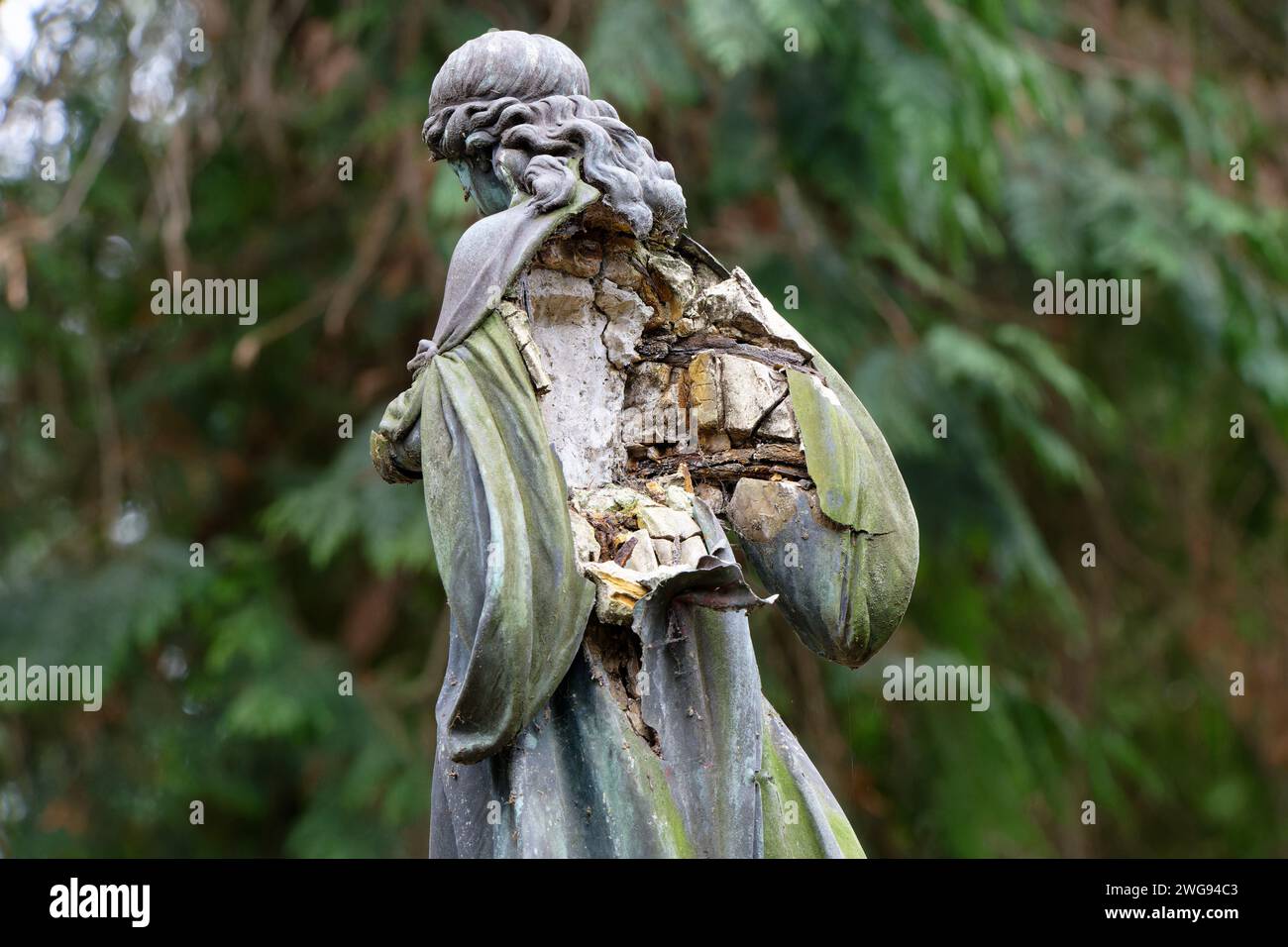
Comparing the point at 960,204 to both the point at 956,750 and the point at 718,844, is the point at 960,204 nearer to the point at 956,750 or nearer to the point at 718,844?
the point at 956,750

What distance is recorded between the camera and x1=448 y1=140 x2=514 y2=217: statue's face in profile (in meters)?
3.27

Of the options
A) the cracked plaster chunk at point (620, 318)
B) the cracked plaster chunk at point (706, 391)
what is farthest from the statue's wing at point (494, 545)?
the cracked plaster chunk at point (706, 391)

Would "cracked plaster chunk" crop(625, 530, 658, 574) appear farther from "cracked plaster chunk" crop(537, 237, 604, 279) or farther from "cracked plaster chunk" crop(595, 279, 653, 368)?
"cracked plaster chunk" crop(537, 237, 604, 279)

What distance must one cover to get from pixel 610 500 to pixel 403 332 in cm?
556

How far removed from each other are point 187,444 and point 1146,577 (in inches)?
216

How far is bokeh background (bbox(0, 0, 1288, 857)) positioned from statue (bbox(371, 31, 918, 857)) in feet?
12.3

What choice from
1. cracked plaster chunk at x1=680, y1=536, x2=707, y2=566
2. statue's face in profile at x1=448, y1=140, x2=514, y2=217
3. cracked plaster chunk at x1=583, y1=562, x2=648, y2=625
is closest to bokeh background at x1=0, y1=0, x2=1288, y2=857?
statue's face in profile at x1=448, y1=140, x2=514, y2=217

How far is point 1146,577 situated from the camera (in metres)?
11.0

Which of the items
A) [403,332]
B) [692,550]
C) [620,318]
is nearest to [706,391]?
[620,318]

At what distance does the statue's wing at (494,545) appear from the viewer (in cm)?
293

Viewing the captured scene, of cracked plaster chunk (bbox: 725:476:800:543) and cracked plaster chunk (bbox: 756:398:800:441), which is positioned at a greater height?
cracked plaster chunk (bbox: 756:398:800:441)

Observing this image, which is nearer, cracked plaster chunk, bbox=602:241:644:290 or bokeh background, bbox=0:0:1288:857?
cracked plaster chunk, bbox=602:241:644:290

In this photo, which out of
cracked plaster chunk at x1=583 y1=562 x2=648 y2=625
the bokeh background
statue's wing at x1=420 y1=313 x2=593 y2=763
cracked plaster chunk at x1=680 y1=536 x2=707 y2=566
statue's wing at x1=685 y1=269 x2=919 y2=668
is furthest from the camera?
the bokeh background

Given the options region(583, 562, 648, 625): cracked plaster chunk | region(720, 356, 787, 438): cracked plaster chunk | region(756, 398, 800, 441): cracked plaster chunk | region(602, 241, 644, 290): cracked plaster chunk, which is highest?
region(602, 241, 644, 290): cracked plaster chunk
